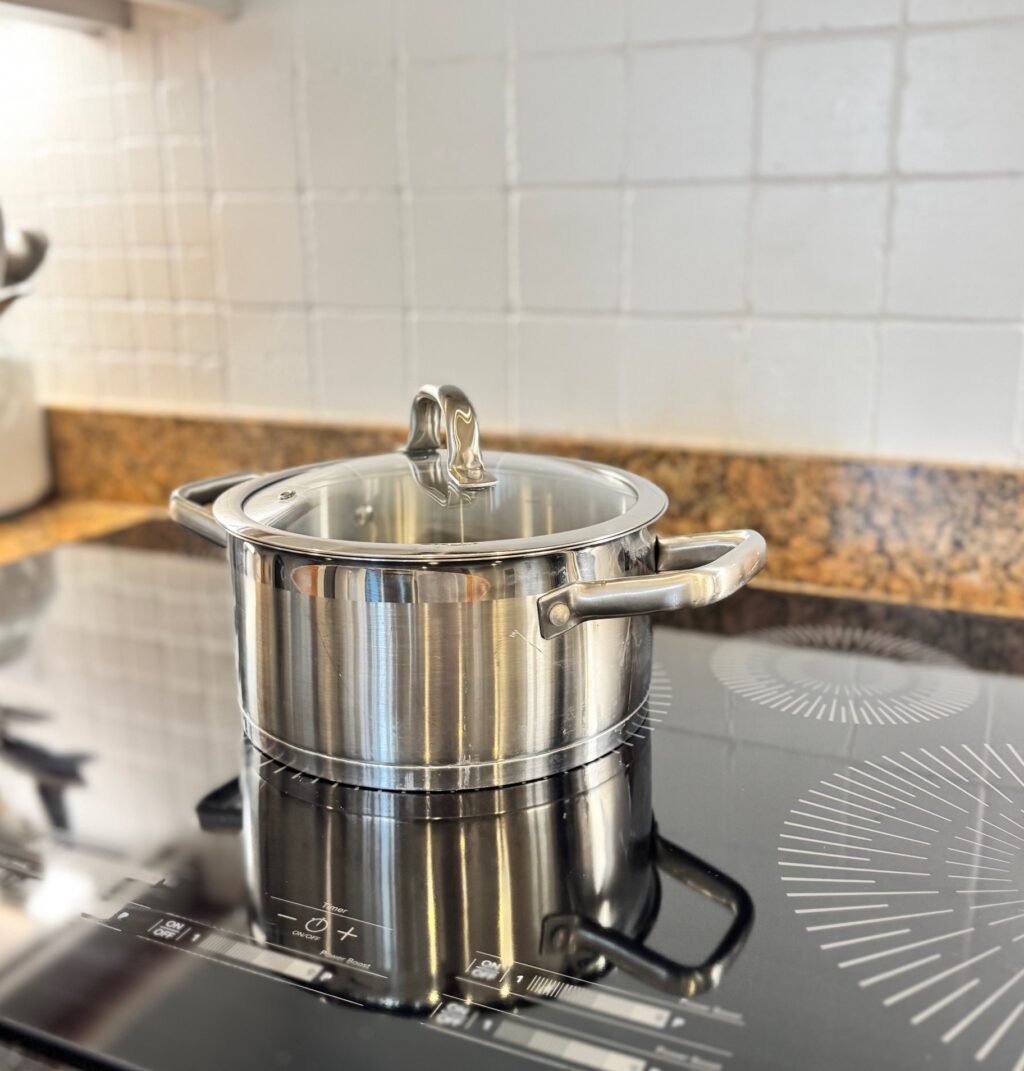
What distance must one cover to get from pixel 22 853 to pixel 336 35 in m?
0.69

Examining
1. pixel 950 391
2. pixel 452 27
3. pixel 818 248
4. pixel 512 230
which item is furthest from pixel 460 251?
pixel 950 391

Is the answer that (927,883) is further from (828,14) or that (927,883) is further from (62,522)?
(62,522)

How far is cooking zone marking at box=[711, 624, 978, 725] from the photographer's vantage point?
2.02ft

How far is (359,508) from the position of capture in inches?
23.4

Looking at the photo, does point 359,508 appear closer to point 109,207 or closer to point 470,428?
point 470,428

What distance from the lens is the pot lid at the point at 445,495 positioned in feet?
1.83

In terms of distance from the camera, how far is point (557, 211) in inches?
33.1

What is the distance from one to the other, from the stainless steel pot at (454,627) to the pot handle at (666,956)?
0.31 feet

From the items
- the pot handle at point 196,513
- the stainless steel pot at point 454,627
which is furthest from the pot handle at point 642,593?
the pot handle at point 196,513

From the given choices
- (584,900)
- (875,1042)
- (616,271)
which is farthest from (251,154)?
(875,1042)

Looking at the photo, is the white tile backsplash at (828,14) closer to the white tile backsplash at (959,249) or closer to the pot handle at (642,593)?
the white tile backsplash at (959,249)

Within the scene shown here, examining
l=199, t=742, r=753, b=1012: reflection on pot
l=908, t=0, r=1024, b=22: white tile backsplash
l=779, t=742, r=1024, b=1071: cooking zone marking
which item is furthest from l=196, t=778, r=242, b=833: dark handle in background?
l=908, t=0, r=1024, b=22: white tile backsplash

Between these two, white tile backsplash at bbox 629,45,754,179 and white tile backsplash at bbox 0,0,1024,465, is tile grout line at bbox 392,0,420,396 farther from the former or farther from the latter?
white tile backsplash at bbox 629,45,754,179

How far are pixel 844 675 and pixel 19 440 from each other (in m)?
0.82
